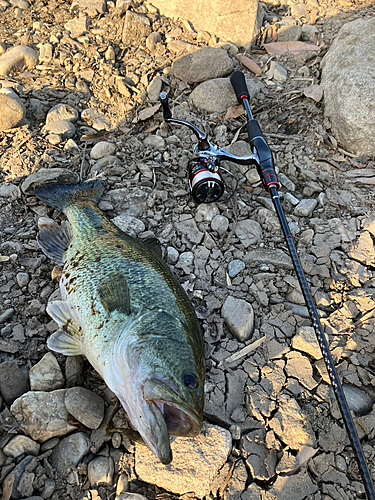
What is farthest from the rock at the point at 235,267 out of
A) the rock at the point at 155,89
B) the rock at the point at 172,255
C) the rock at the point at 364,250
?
the rock at the point at 155,89

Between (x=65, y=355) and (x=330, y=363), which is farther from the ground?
(x=65, y=355)

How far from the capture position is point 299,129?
16.3ft

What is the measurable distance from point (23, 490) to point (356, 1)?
8.15m

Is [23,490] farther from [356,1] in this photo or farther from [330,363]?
[356,1]

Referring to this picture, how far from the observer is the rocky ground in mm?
2432

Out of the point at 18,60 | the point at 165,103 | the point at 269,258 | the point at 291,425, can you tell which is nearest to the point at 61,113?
the point at 18,60

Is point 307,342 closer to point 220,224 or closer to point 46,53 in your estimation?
point 220,224

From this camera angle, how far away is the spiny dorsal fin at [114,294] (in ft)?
8.68

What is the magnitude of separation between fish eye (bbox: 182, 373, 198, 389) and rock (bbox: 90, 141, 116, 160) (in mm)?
3163

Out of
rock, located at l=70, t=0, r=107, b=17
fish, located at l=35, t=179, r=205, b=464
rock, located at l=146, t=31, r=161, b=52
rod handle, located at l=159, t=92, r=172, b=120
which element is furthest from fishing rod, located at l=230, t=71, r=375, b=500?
rock, located at l=70, t=0, r=107, b=17

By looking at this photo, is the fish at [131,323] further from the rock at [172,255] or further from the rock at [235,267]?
the rock at [235,267]

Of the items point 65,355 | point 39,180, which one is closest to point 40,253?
point 39,180

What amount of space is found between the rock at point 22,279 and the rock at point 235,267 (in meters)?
1.92

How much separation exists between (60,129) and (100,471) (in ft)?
12.7
